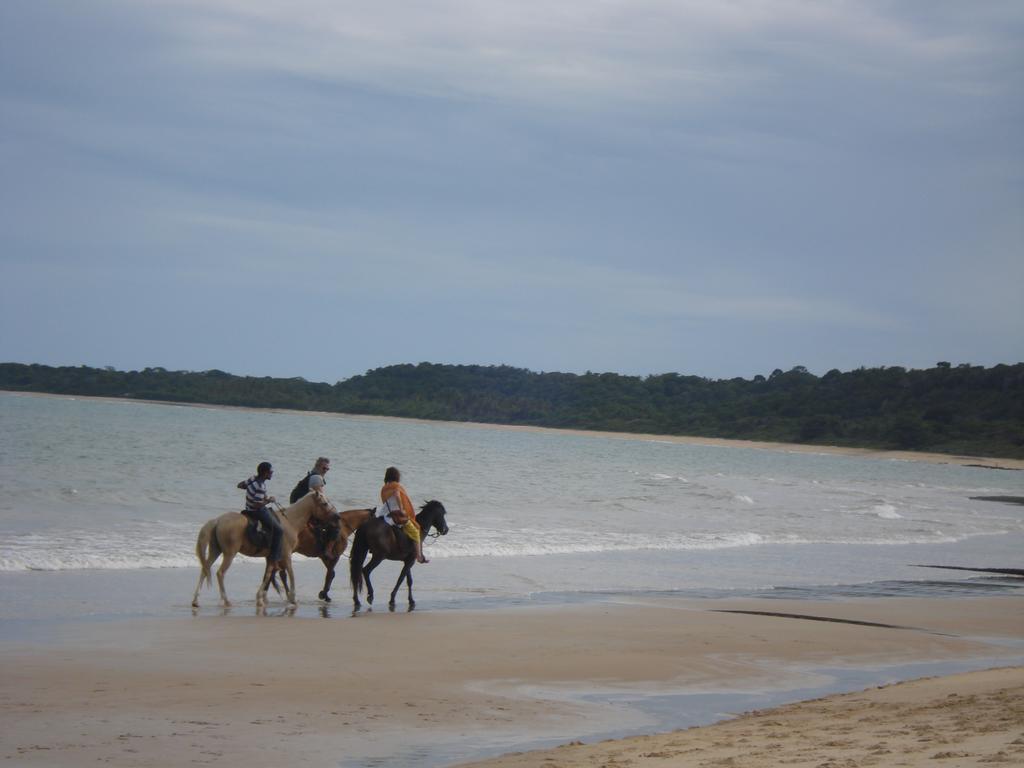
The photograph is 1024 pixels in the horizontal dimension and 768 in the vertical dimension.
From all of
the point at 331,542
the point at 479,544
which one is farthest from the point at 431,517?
the point at 479,544

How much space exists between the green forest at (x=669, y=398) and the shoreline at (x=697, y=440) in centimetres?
77

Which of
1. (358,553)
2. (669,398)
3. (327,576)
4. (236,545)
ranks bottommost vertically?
(327,576)

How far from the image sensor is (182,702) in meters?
8.73

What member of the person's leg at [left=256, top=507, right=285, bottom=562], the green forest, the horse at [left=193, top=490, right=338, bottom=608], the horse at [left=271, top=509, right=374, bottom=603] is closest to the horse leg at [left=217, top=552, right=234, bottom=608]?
the horse at [left=193, top=490, right=338, bottom=608]

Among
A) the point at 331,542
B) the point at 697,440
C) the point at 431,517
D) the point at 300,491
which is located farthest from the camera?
the point at 697,440

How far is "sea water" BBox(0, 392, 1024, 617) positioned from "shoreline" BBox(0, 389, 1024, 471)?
40.7 meters

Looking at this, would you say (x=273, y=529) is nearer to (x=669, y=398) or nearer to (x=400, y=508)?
(x=400, y=508)

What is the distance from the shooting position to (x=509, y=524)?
2684 centimetres

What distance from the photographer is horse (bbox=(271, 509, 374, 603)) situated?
15.0m

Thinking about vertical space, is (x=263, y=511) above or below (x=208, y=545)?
above

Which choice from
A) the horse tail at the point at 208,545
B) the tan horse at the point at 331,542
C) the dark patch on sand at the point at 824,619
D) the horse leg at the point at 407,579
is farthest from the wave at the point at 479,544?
the dark patch on sand at the point at 824,619

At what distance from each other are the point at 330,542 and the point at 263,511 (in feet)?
3.98

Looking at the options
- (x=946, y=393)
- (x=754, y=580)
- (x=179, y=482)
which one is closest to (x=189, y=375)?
(x=946, y=393)

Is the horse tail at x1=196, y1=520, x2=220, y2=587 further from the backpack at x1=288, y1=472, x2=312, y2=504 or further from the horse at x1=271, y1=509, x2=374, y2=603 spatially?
the backpack at x1=288, y1=472, x2=312, y2=504
